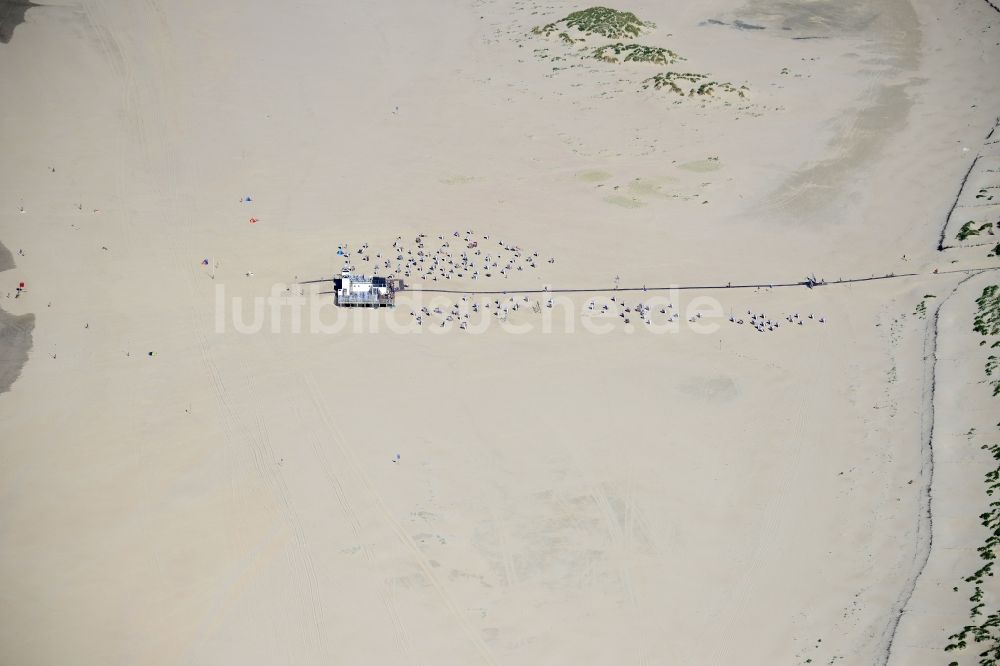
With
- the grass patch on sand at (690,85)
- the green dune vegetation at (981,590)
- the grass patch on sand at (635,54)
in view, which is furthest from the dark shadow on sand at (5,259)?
the green dune vegetation at (981,590)

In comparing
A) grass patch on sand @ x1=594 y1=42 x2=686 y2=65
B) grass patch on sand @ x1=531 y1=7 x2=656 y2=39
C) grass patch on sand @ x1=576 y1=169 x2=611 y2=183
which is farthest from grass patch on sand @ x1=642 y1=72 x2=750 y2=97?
grass patch on sand @ x1=576 y1=169 x2=611 y2=183

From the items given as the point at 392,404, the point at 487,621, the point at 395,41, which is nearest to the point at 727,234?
the point at 392,404

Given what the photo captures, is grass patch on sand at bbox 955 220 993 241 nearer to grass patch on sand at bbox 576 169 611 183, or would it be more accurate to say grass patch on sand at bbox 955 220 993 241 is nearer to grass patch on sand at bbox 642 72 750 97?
grass patch on sand at bbox 642 72 750 97

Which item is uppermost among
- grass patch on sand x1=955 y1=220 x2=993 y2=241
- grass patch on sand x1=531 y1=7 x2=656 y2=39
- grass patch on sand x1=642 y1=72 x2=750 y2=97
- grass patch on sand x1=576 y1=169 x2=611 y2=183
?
grass patch on sand x1=531 y1=7 x2=656 y2=39

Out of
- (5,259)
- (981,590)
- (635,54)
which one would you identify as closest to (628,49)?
(635,54)

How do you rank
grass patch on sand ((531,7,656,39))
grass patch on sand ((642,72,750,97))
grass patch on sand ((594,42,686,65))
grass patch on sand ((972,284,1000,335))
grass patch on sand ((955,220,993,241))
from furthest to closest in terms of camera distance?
grass patch on sand ((531,7,656,39)) < grass patch on sand ((594,42,686,65)) < grass patch on sand ((642,72,750,97)) < grass patch on sand ((955,220,993,241)) < grass patch on sand ((972,284,1000,335))
